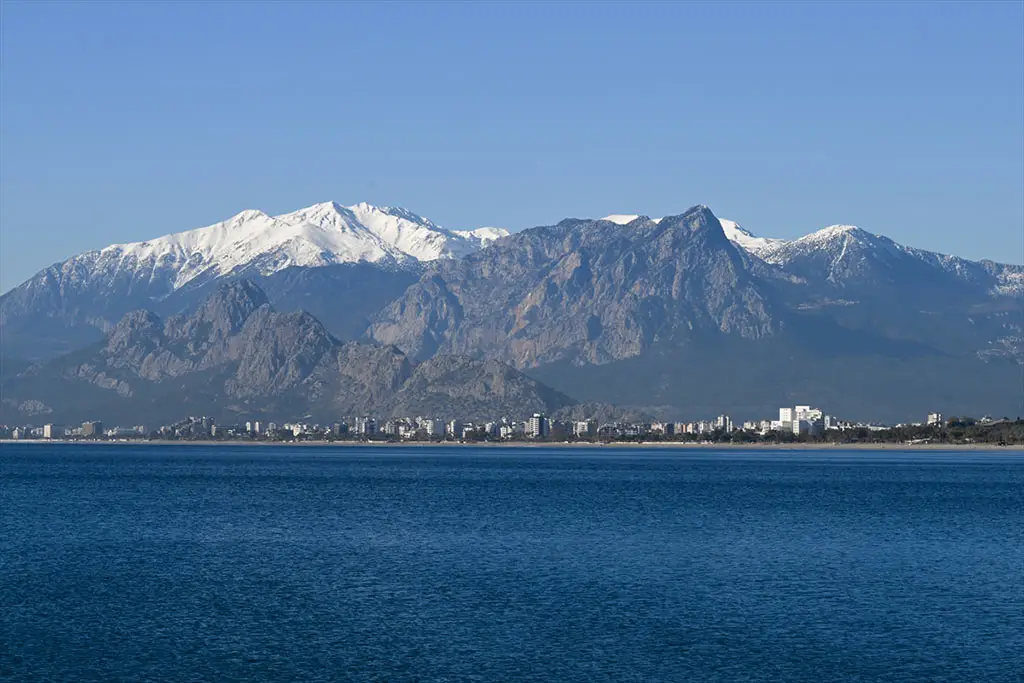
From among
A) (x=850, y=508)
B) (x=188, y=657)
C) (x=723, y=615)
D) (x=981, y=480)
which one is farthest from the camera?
Answer: (x=981, y=480)

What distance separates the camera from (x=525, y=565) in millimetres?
78062

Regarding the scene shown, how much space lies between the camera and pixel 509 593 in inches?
2667

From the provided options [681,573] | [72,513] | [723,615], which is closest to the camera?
[723,615]

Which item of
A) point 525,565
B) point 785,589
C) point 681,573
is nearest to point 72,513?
point 525,565

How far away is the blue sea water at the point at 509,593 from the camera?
52469mm

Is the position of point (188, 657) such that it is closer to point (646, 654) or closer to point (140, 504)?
point (646, 654)

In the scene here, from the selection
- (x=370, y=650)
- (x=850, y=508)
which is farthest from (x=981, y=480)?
(x=370, y=650)

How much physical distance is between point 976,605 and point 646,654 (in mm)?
18007

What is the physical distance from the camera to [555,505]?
125688 millimetres

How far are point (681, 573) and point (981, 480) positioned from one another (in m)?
119

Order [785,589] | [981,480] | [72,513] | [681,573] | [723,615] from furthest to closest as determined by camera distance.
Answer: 1. [981,480]
2. [72,513]
3. [681,573]
4. [785,589]
5. [723,615]

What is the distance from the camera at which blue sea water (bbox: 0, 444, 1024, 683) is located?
52469 millimetres

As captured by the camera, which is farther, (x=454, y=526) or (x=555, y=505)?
(x=555, y=505)

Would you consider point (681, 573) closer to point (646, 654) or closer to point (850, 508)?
point (646, 654)
